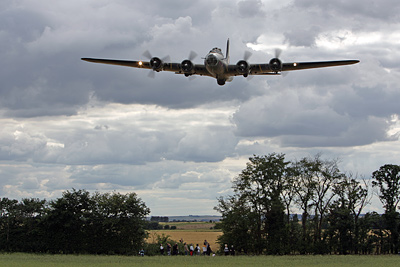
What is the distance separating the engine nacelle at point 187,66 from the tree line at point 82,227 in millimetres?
16006

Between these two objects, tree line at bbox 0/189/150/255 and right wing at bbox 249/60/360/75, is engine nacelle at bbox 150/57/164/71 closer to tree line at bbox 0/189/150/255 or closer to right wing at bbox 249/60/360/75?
right wing at bbox 249/60/360/75

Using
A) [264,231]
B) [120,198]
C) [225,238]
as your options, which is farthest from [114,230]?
[264,231]

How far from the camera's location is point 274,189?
5825 cm

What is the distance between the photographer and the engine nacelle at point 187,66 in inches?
1694

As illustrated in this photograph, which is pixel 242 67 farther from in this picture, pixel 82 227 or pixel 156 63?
Answer: pixel 82 227

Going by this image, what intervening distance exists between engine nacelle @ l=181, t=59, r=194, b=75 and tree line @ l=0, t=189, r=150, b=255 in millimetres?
16006

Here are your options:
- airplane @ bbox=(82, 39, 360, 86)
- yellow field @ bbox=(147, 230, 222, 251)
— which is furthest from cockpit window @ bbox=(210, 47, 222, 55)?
yellow field @ bbox=(147, 230, 222, 251)

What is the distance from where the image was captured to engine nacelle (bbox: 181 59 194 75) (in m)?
43.0

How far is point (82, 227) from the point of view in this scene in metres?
51.2

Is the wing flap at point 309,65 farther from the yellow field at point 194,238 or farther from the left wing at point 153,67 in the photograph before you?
the yellow field at point 194,238

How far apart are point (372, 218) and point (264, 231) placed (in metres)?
13.8

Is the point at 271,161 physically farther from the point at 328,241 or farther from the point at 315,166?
the point at 328,241
